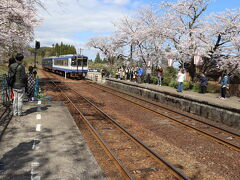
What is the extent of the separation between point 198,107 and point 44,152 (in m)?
8.14

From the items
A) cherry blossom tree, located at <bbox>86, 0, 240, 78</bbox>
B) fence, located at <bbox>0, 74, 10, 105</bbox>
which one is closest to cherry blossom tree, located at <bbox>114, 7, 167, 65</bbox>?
cherry blossom tree, located at <bbox>86, 0, 240, 78</bbox>

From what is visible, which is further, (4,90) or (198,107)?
(198,107)

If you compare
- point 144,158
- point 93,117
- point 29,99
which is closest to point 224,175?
point 144,158

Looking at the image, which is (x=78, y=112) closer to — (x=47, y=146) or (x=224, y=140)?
(x=47, y=146)

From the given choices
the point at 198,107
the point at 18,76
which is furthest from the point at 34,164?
the point at 198,107

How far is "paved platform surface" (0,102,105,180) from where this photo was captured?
3.85 metres

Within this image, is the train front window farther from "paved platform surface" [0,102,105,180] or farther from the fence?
"paved platform surface" [0,102,105,180]

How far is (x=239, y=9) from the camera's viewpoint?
18.1 metres

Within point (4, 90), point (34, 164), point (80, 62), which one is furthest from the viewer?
point (80, 62)

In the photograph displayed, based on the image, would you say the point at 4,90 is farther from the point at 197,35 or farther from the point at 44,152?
the point at 197,35

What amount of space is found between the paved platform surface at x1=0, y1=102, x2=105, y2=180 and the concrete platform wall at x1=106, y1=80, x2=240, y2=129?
20.2 ft

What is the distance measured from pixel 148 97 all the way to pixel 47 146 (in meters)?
11.6

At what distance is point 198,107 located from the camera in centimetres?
1085

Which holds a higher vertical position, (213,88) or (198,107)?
(213,88)
